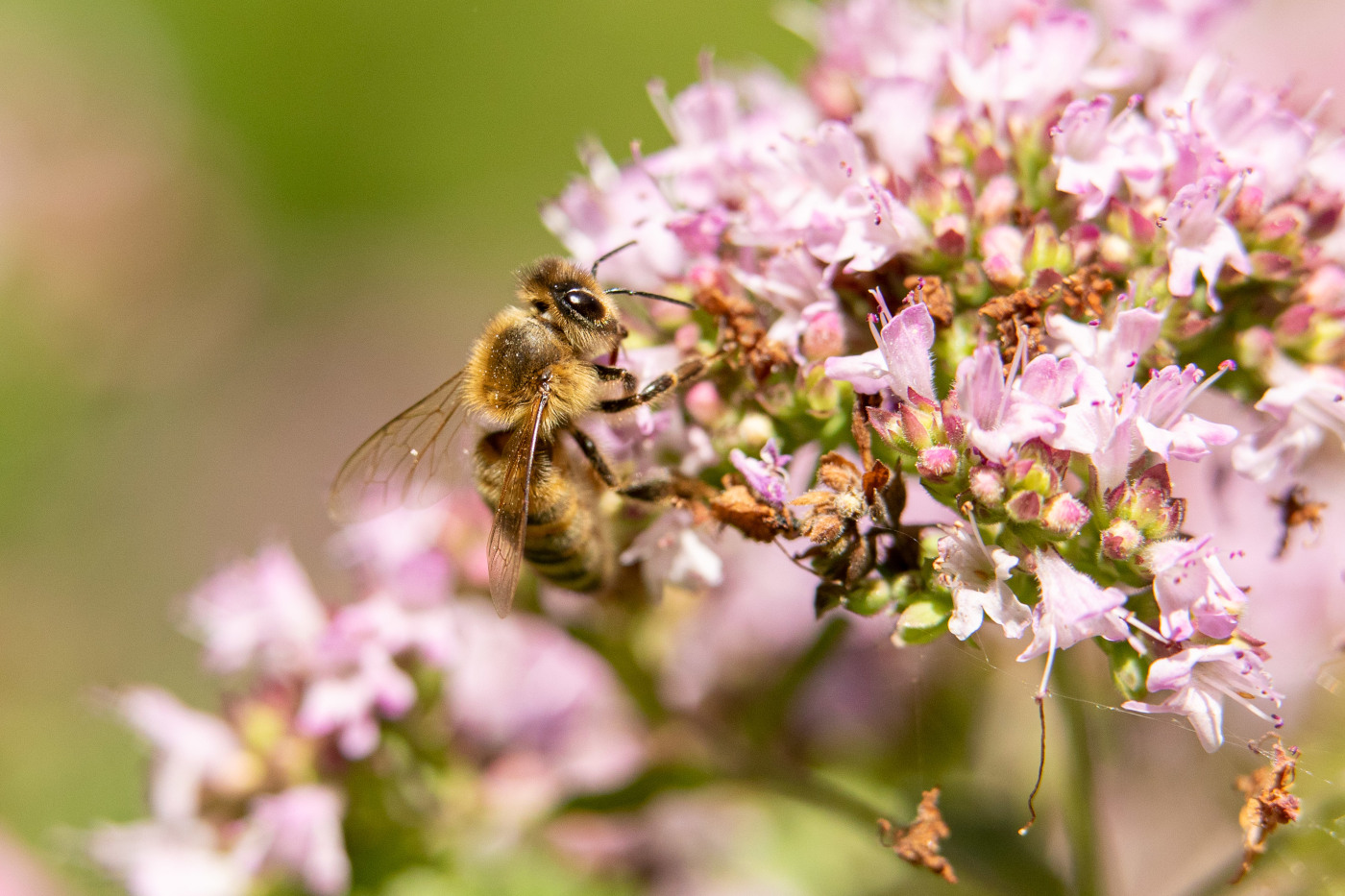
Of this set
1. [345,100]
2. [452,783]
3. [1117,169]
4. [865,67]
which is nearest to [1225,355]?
[1117,169]

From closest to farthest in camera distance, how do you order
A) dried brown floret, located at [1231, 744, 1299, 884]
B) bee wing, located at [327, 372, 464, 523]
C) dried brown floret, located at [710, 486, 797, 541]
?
dried brown floret, located at [1231, 744, 1299, 884]
dried brown floret, located at [710, 486, 797, 541]
bee wing, located at [327, 372, 464, 523]

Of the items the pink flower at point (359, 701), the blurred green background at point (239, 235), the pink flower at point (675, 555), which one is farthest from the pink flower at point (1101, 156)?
the blurred green background at point (239, 235)

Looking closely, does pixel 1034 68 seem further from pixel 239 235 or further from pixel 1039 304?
pixel 239 235

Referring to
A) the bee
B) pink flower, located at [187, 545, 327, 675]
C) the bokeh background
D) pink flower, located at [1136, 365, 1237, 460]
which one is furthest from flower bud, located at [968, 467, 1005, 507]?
the bokeh background

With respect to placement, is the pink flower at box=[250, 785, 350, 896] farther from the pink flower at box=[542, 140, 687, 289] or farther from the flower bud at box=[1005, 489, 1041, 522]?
the flower bud at box=[1005, 489, 1041, 522]

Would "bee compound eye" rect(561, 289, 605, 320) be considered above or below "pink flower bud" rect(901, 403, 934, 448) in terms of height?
above

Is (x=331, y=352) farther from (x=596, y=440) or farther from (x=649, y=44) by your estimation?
(x=596, y=440)

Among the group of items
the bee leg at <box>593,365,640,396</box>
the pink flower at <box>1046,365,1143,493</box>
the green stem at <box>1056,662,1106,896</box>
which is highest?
the bee leg at <box>593,365,640,396</box>
